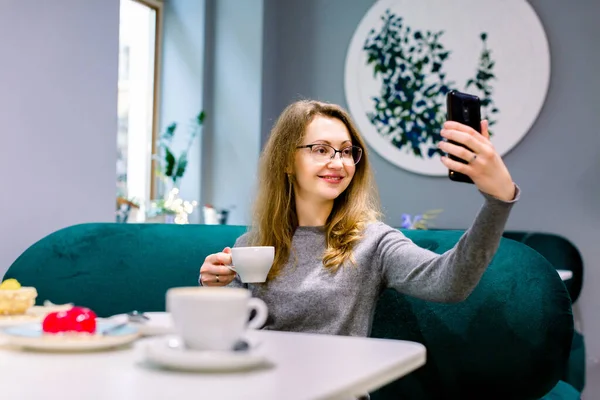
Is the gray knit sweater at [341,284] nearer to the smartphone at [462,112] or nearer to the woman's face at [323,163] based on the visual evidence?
the woman's face at [323,163]

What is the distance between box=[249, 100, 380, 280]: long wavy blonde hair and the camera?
1.78m

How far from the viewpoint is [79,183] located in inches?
107

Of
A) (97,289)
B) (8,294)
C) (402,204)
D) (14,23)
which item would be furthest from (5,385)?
(402,204)

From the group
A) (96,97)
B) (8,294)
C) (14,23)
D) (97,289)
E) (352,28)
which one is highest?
(352,28)

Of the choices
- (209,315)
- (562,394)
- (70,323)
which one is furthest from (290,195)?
(209,315)

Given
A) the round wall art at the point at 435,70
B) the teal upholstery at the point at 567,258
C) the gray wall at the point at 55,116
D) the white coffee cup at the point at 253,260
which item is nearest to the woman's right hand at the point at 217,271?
the white coffee cup at the point at 253,260

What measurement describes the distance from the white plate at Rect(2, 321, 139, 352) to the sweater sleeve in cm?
60

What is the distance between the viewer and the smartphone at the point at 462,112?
1231 mm

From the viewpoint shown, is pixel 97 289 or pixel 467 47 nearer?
pixel 97 289


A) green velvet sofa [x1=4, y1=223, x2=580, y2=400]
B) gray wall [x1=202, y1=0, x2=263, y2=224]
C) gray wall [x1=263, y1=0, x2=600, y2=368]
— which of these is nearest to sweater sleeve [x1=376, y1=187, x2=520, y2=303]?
green velvet sofa [x1=4, y1=223, x2=580, y2=400]

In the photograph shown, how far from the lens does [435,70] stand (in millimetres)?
3984

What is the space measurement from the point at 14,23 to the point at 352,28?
2204 mm

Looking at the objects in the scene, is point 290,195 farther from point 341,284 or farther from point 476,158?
point 476,158

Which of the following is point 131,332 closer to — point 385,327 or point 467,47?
point 385,327
